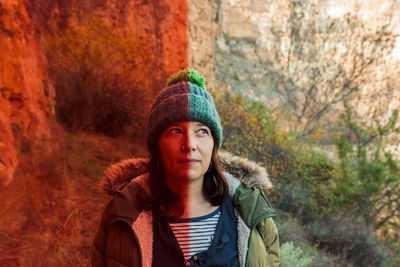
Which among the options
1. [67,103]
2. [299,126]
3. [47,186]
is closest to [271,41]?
[299,126]

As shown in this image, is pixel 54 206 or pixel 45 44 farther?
pixel 45 44

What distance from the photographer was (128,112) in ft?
14.4

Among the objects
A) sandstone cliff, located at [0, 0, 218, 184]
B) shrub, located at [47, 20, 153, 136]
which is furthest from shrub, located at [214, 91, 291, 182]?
shrub, located at [47, 20, 153, 136]

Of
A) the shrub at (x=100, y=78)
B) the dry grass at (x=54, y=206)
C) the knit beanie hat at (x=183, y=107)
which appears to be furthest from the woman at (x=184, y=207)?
the shrub at (x=100, y=78)

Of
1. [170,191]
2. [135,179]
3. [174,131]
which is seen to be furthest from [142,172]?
[174,131]

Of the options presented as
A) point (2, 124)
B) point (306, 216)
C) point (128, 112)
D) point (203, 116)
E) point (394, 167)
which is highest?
point (203, 116)

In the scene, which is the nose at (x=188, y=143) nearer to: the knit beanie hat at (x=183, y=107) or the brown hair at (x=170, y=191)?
A: the knit beanie hat at (x=183, y=107)

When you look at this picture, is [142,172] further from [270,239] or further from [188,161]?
[270,239]

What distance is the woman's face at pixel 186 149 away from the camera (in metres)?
1.00

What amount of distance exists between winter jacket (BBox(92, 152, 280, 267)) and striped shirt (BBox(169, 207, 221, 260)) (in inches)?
4.5

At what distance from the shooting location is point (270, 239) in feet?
3.86

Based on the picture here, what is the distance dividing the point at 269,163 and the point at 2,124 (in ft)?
11.7

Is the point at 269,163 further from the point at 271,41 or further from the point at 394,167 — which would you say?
the point at 271,41

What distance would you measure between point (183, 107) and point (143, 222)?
0.52 metres
